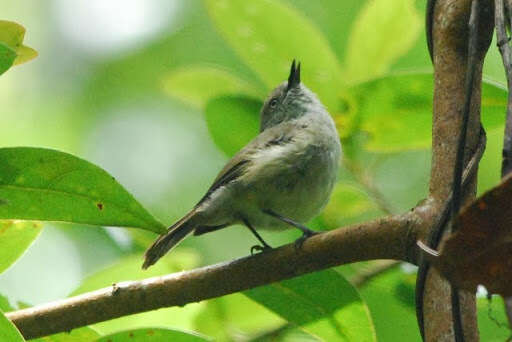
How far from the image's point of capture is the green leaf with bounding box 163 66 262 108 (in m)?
3.09

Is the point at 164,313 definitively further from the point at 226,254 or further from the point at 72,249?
the point at 226,254

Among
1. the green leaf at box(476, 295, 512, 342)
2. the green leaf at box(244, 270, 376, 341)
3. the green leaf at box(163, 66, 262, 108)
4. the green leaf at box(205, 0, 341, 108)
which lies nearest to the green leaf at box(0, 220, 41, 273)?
the green leaf at box(244, 270, 376, 341)

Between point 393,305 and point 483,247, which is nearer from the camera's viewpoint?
point 483,247

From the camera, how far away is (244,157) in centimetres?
349

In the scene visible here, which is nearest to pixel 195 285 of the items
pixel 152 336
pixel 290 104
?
pixel 152 336

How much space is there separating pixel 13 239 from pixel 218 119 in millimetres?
863

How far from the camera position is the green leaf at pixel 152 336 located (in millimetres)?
2137

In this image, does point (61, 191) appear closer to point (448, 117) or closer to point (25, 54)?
point (25, 54)

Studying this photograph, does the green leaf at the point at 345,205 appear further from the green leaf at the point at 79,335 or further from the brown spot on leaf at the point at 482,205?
the brown spot on leaf at the point at 482,205

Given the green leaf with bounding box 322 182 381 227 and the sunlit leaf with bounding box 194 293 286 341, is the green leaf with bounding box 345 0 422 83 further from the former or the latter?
the sunlit leaf with bounding box 194 293 286 341

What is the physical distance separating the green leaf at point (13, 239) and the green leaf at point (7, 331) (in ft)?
1.89

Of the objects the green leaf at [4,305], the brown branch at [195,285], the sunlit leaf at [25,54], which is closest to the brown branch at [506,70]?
the brown branch at [195,285]

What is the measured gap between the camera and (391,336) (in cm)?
259

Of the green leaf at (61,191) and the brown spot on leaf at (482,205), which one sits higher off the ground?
the brown spot on leaf at (482,205)
